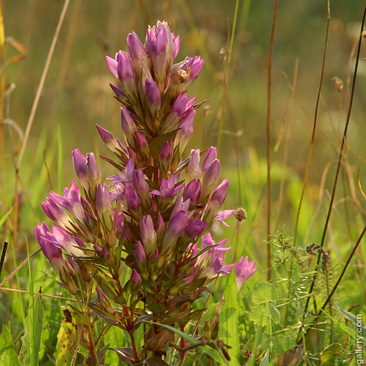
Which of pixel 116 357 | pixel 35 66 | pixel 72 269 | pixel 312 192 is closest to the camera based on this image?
pixel 72 269

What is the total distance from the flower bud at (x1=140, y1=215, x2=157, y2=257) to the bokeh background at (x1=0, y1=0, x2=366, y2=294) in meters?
0.71

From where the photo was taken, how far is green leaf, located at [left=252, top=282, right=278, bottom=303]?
1.43 metres

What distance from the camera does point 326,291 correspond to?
1.58 meters

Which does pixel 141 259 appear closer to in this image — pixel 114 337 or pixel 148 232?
pixel 148 232

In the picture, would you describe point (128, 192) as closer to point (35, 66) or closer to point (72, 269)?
point (72, 269)

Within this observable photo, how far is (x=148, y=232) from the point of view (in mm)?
1220

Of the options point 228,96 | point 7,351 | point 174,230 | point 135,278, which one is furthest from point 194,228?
point 228,96

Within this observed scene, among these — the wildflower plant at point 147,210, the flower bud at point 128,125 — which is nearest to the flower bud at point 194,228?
the wildflower plant at point 147,210

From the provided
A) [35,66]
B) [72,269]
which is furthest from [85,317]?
[35,66]

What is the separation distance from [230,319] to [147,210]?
0.99 feet

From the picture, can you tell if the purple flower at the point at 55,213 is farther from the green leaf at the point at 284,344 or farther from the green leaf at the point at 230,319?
the green leaf at the point at 284,344

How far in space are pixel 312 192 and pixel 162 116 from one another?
2579 mm

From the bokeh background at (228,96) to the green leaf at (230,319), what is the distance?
0.70 meters

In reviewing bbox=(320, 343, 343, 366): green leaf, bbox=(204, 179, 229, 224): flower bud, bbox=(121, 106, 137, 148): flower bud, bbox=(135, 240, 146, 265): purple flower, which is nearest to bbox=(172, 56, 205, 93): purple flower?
bbox=(121, 106, 137, 148): flower bud
